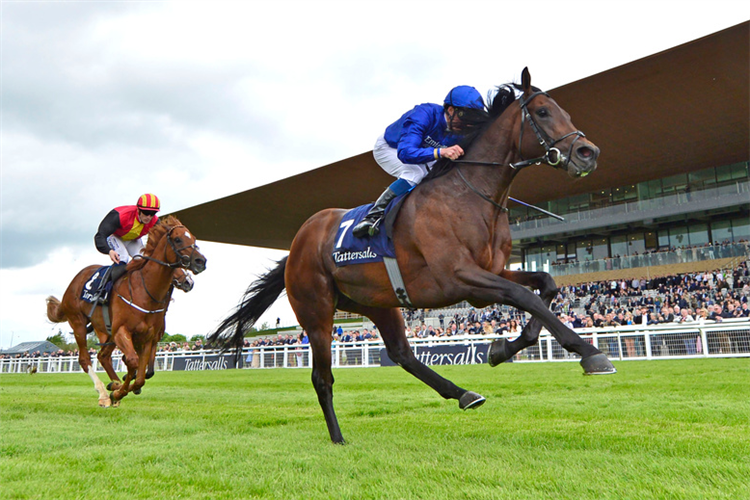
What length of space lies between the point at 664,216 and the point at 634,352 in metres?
17.5

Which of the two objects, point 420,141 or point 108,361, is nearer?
point 420,141

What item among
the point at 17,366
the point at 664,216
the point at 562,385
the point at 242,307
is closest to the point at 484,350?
the point at 562,385

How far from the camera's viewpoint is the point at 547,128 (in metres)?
3.86

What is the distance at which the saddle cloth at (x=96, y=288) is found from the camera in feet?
24.3

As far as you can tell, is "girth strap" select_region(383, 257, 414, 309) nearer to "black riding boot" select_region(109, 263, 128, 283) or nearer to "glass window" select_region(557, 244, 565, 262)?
"black riding boot" select_region(109, 263, 128, 283)

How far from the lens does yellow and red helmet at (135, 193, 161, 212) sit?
7.27 meters

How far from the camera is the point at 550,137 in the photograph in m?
3.83

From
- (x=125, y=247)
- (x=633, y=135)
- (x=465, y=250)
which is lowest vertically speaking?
(x=465, y=250)

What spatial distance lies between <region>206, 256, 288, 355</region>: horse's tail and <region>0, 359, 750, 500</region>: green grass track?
28.9 inches

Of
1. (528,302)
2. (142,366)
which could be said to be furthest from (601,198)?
(528,302)

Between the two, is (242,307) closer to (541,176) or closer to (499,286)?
(499,286)

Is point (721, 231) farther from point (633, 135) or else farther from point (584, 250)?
point (633, 135)

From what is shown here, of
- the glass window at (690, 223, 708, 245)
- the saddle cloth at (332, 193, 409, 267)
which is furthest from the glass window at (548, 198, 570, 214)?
the saddle cloth at (332, 193, 409, 267)

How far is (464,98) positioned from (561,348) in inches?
517
